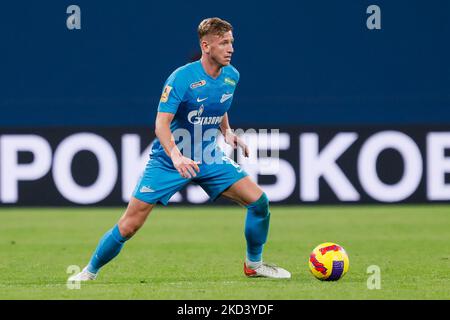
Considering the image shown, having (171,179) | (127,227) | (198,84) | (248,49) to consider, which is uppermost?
(248,49)

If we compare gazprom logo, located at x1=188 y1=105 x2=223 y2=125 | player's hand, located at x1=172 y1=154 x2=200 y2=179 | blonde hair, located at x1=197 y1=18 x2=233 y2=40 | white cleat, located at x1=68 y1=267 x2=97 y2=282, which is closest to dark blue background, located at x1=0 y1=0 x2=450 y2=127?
gazprom logo, located at x1=188 y1=105 x2=223 y2=125

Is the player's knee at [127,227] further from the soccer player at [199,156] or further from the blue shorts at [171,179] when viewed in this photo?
the blue shorts at [171,179]

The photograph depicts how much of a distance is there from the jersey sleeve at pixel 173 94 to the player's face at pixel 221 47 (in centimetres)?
33

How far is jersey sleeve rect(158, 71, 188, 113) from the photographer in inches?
314

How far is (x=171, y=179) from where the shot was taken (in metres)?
8.27

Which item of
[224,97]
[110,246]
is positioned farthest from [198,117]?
[110,246]

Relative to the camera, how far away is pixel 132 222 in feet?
26.6

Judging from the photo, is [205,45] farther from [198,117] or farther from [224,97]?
[198,117]

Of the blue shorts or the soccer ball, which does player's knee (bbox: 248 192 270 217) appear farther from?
the soccer ball

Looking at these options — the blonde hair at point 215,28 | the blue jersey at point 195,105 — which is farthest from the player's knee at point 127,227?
the blonde hair at point 215,28

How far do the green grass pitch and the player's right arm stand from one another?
84 cm

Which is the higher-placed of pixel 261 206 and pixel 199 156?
pixel 199 156

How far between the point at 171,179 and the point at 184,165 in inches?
23.2

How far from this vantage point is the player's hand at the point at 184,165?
7.70m
